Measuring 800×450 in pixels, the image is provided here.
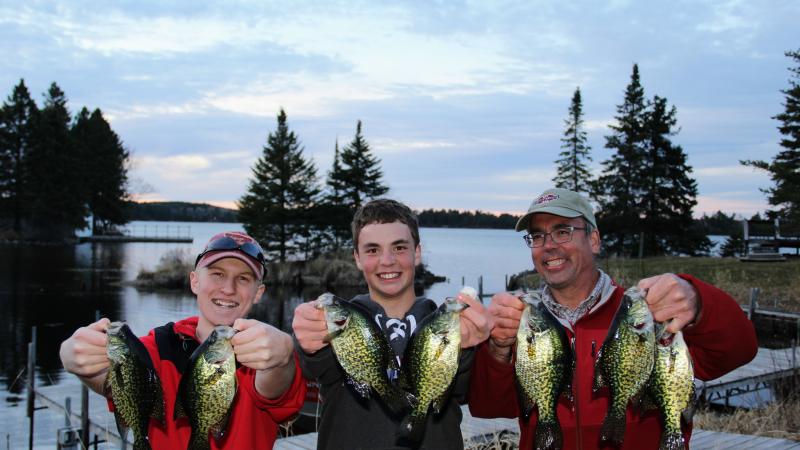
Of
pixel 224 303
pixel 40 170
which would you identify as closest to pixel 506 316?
pixel 224 303

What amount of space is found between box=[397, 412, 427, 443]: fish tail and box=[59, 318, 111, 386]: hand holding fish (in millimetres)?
1606

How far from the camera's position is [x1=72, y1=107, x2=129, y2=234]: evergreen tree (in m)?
86.9

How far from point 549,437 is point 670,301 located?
0.99 m

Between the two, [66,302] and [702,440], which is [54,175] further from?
[702,440]

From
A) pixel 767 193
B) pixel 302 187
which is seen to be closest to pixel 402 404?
pixel 767 193

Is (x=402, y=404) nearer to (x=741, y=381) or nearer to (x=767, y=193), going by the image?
(x=741, y=381)

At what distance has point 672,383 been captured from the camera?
332cm

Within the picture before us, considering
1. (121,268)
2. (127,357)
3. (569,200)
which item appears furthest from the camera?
(121,268)

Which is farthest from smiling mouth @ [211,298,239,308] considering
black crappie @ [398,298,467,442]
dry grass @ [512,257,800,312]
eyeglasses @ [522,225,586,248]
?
dry grass @ [512,257,800,312]

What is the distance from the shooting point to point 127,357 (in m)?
3.19

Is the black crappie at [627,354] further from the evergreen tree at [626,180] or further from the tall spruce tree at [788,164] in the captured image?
the evergreen tree at [626,180]

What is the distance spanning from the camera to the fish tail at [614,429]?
3.30 m

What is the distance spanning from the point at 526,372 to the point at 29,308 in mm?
35206

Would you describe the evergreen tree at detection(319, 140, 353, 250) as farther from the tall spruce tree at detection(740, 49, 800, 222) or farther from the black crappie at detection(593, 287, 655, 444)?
the black crappie at detection(593, 287, 655, 444)
